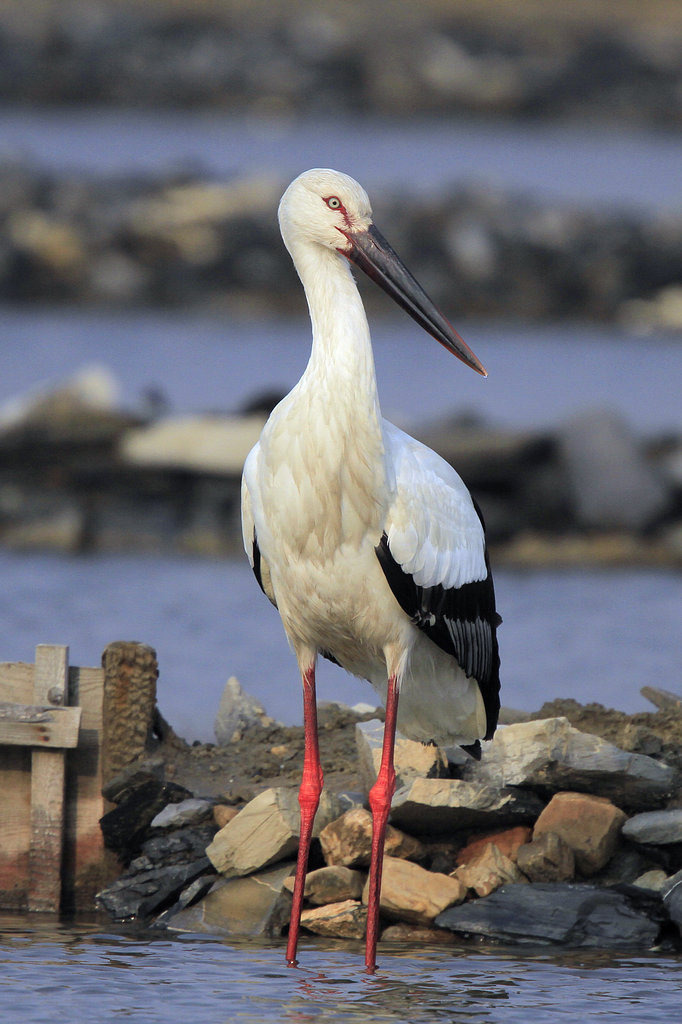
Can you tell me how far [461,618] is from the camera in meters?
7.06

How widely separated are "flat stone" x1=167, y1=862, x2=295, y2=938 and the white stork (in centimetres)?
40

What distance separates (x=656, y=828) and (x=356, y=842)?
48.2 inches

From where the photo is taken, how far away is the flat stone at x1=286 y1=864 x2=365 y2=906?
7.22m

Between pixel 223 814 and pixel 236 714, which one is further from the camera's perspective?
pixel 236 714

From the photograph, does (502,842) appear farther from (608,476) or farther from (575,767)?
(608,476)

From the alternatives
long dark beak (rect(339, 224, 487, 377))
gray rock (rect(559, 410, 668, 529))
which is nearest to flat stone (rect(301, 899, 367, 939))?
long dark beak (rect(339, 224, 487, 377))

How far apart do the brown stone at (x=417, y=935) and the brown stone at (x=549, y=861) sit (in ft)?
1.41

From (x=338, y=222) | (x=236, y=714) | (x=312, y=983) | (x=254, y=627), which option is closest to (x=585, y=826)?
(x=312, y=983)

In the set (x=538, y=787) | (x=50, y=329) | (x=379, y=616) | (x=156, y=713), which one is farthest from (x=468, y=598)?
(x=50, y=329)

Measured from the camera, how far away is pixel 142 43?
3369cm

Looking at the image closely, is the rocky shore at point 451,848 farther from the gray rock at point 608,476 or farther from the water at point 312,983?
the gray rock at point 608,476

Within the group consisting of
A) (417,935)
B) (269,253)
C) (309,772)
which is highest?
(269,253)

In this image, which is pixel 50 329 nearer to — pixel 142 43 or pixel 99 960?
pixel 142 43

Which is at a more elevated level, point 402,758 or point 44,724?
point 44,724
